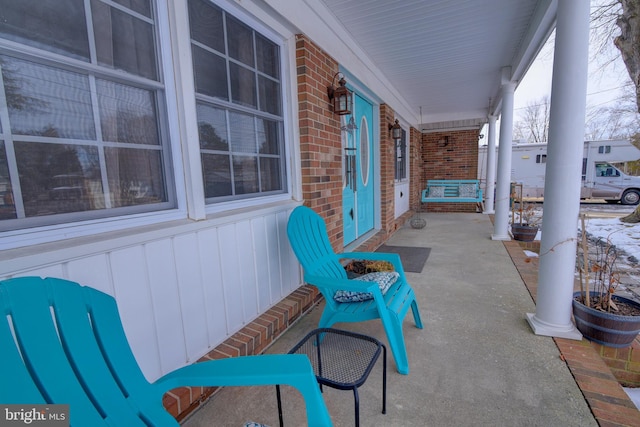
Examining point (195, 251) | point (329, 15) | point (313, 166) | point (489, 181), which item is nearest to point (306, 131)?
point (313, 166)

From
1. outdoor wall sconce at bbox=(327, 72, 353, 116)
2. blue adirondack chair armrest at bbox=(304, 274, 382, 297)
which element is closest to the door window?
outdoor wall sconce at bbox=(327, 72, 353, 116)

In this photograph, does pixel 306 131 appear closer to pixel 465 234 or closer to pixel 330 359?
pixel 330 359

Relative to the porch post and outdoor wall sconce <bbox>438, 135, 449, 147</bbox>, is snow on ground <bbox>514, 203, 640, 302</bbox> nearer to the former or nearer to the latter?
the porch post

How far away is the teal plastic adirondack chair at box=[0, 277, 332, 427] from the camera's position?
28.1 inches

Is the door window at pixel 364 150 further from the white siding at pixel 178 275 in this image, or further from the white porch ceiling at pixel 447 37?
the white siding at pixel 178 275

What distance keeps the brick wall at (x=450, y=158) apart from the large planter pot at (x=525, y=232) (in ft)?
11.4

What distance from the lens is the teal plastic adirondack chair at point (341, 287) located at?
1.65 meters

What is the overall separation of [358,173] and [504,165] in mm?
2449

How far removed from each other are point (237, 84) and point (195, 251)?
1.10m

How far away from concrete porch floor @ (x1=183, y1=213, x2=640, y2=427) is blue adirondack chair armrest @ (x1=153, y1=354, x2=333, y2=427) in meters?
0.65

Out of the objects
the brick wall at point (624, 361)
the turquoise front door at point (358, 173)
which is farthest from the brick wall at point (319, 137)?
the brick wall at point (624, 361)

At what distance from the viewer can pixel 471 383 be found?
159cm

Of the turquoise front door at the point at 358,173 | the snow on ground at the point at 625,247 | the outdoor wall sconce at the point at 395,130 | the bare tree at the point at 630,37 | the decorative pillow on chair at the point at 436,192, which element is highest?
the bare tree at the point at 630,37

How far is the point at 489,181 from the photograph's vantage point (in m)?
7.38
